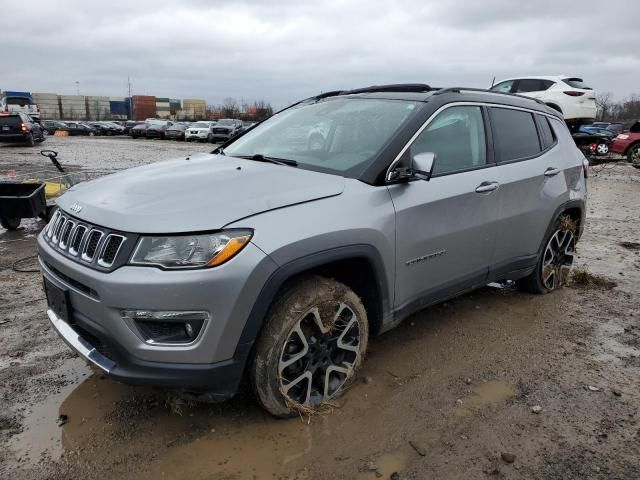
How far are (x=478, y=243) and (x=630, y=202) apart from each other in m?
9.03

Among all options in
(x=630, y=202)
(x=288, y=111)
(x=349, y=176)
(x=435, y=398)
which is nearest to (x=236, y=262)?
(x=349, y=176)

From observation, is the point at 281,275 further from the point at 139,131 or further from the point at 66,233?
the point at 139,131

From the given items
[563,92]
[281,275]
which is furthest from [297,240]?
[563,92]

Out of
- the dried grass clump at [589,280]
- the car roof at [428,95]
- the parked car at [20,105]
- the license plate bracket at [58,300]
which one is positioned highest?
the parked car at [20,105]

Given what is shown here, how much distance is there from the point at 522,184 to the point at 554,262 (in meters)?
1.22

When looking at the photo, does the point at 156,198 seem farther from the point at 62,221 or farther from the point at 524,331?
the point at 524,331

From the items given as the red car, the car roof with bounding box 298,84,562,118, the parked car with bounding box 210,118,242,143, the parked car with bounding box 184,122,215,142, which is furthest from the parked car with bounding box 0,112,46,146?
the red car

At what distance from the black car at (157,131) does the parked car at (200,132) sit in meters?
4.61

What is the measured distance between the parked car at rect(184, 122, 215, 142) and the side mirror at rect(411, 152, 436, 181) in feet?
107

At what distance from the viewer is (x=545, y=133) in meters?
4.59

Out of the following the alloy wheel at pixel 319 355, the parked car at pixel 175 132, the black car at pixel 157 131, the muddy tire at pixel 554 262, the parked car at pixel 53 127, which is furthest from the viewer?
the parked car at pixel 53 127

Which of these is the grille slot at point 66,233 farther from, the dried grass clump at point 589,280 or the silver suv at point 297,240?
the dried grass clump at point 589,280

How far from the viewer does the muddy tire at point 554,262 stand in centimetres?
467

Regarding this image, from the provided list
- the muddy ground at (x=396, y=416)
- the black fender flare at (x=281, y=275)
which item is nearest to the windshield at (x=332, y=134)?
the black fender flare at (x=281, y=275)
